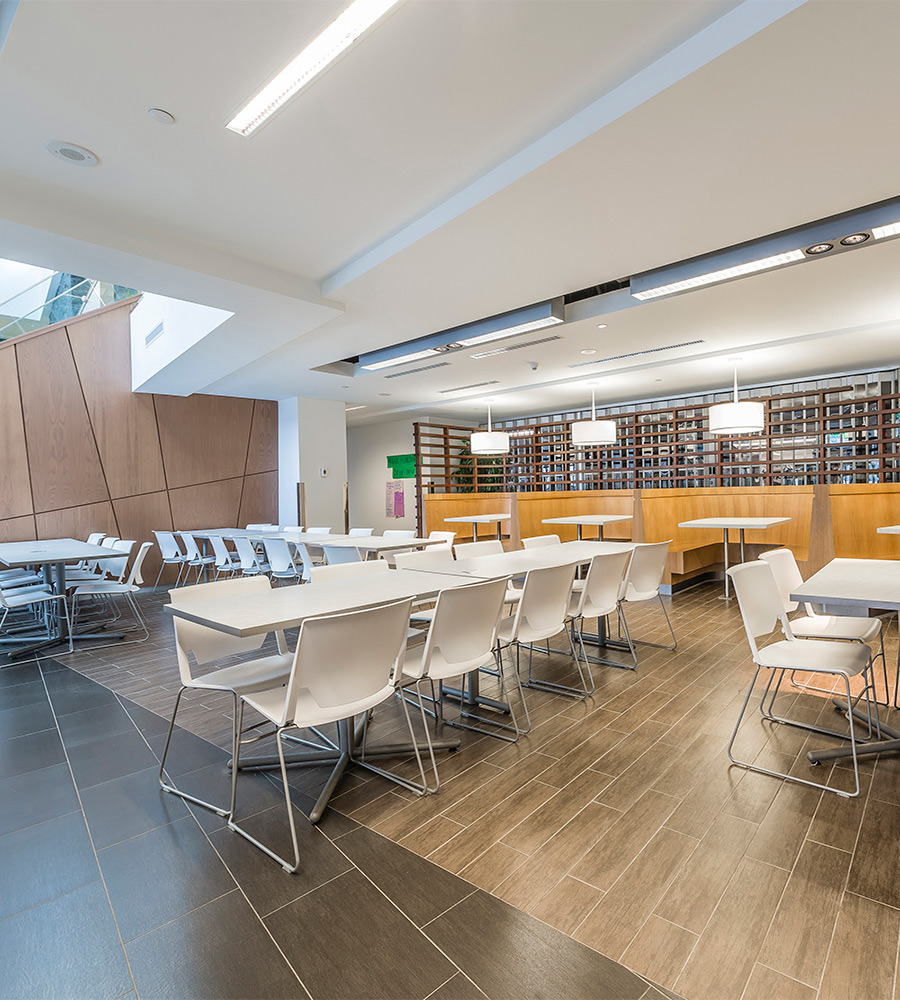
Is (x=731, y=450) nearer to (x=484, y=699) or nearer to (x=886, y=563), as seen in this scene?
(x=886, y=563)

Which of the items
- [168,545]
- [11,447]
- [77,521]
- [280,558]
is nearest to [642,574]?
[280,558]

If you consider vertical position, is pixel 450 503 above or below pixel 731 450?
below

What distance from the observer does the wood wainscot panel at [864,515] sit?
631 cm

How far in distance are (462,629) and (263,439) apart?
8417 millimetres

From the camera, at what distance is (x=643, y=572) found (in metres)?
4.26

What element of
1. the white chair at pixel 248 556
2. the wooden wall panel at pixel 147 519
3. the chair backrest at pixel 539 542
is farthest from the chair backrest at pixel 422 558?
the wooden wall panel at pixel 147 519

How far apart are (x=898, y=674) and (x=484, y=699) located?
2288mm

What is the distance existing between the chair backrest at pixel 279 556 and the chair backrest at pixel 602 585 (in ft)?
12.2

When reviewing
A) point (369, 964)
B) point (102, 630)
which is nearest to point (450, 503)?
point (102, 630)

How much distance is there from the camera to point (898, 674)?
3.07m

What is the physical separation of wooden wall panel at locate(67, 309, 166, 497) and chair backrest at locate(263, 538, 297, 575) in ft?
10.8

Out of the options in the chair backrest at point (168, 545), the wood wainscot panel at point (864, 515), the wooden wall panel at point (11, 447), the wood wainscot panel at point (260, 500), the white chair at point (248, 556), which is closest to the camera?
the wood wainscot panel at point (864, 515)

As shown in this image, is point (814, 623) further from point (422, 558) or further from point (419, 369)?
point (419, 369)

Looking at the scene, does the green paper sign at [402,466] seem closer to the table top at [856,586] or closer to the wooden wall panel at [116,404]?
the wooden wall panel at [116,404]
